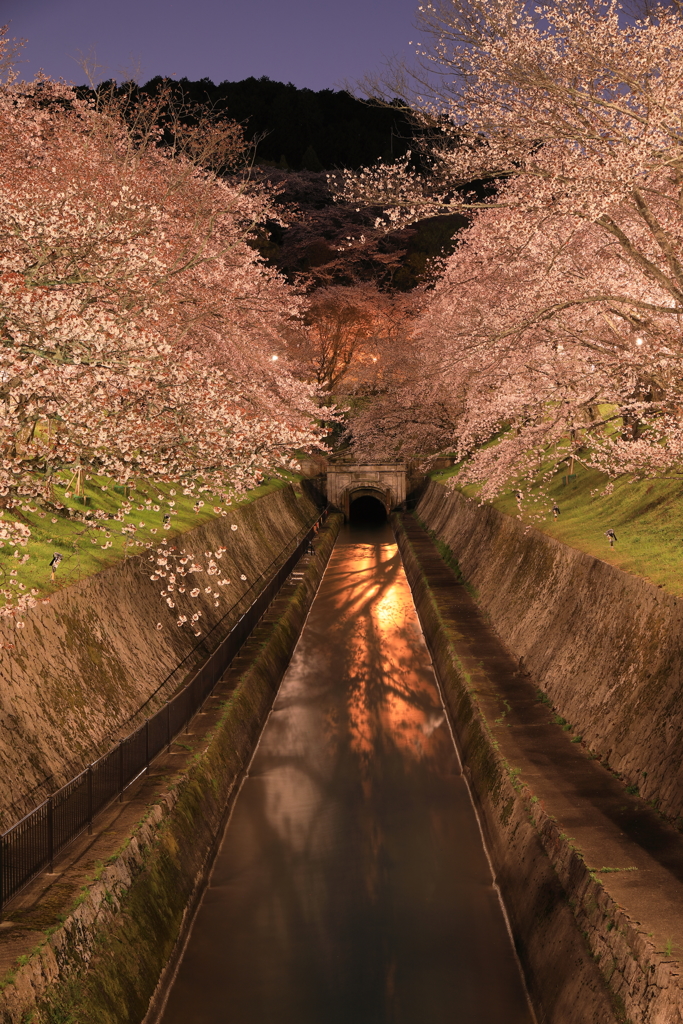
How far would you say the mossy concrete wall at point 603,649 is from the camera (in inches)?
384

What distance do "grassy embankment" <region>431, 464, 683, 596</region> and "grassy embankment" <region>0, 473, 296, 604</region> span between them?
28.8 ft

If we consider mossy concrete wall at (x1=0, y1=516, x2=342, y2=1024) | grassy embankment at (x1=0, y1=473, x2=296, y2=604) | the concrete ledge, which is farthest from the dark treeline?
mossy concrete wall at (x1=0, y1=516, x2=342, y2=1024)

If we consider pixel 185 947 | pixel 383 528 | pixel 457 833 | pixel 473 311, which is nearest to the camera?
pixel 185 947

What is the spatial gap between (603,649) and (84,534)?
33.4ft

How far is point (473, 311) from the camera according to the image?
3294 cm

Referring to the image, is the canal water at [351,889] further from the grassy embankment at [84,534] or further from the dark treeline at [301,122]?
the dark treeline at [301,122]

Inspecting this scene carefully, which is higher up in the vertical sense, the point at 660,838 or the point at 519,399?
the point at 519,399

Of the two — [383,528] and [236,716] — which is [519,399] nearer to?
[236,716]

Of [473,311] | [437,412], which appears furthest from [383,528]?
[473,311]

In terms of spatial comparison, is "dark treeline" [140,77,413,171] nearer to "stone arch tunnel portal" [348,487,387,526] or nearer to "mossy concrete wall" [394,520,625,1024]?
"stone arch tunnel portal" [348,487,387,526]

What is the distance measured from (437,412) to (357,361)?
23.2 meters

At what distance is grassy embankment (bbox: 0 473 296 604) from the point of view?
1221 centimetres

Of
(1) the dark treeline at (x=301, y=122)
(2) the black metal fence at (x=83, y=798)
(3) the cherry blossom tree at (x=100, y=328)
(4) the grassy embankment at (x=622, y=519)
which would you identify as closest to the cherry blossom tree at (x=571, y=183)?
(4) the grassy embankment at (x=622, y=519)

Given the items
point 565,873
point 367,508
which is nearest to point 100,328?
point 565,873
